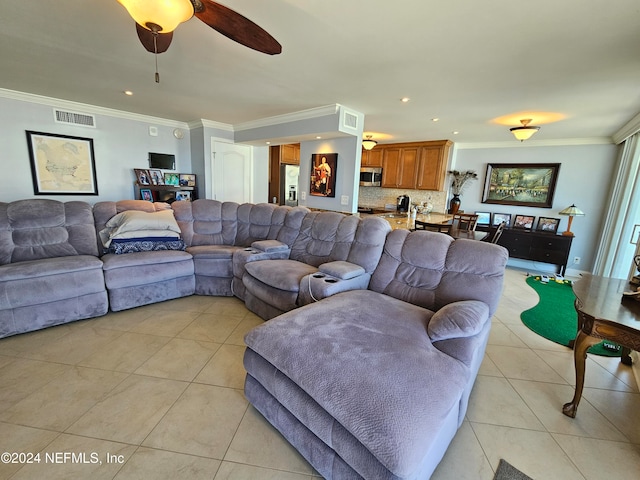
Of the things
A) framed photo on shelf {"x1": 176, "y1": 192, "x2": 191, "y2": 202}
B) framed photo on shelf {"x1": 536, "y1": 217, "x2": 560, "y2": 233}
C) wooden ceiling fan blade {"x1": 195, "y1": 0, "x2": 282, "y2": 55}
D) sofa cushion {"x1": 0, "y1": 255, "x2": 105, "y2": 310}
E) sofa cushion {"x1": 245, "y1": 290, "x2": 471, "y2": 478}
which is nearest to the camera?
sofa cushion {"x1": 245, "y1": 290, "x2": 471, "y2": 478}

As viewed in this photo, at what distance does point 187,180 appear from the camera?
5.21 meters

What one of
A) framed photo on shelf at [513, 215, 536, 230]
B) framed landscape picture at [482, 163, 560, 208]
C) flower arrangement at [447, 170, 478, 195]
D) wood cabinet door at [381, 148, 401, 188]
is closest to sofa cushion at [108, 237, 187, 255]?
wood cabinet door at [381, 148, 401, 188]

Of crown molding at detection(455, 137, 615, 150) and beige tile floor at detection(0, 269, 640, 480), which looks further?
crown molding at detection(455, 137, 615, 150)

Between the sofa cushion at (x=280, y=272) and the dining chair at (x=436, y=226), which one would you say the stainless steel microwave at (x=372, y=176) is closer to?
the dining chair at (x=436, y=226)

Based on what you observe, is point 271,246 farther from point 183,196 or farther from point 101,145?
point 101,145

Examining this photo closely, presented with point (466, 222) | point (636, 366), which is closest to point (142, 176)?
point (466, 222)

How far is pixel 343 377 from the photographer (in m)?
1.18

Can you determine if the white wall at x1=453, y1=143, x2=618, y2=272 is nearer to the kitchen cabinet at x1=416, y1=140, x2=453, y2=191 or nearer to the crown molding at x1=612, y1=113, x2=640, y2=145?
the crown molding at x1=612, y1=113, x2=640, y2=145

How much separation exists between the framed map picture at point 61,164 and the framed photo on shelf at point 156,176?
774 millimetres

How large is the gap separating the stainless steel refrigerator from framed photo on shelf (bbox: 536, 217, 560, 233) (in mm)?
5318

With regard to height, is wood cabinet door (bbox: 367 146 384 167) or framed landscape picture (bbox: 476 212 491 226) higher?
wood cabinet door (bbox: 367 146 384 167)

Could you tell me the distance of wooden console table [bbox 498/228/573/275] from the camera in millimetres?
4938

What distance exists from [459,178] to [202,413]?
625 centimetres

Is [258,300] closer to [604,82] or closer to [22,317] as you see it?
[22,317]
